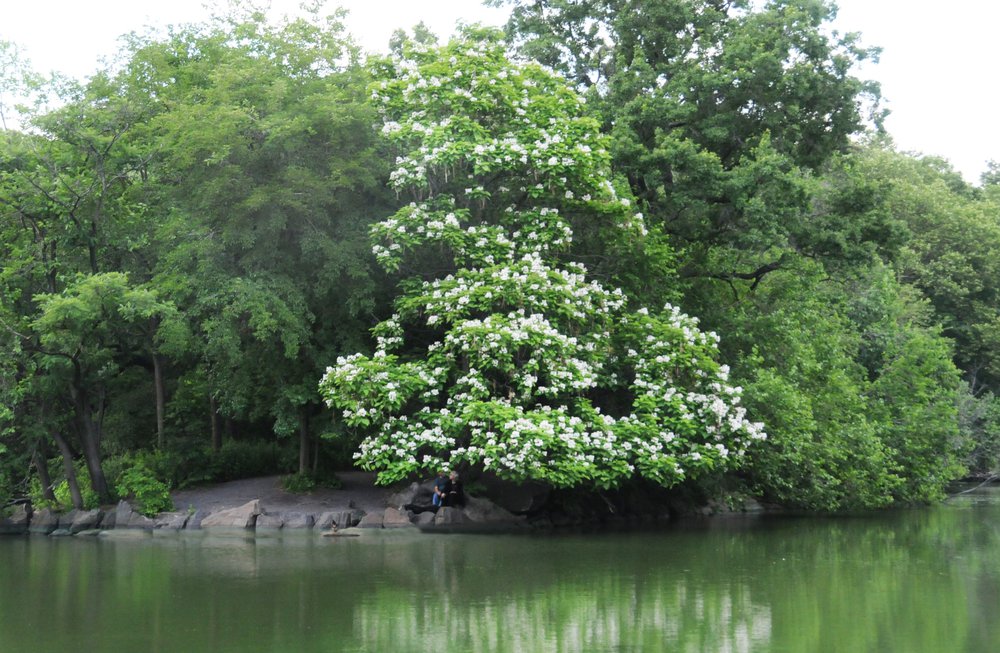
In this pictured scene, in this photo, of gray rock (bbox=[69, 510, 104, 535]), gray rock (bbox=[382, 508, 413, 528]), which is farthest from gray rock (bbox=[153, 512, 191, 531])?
gray rock (bbox=[382, 508, 413, 528])

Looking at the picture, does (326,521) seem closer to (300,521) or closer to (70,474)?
(300,521)

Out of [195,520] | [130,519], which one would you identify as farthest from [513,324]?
[130,519]

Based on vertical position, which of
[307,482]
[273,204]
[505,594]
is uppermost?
[273,204]

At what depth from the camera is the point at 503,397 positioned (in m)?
18.9

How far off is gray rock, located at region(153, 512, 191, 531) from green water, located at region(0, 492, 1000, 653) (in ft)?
5.07

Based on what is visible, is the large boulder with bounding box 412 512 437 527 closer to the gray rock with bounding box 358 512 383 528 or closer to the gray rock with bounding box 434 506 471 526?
the gray rock with bounding box 434 506 471 526

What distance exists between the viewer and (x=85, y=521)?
2120 cm

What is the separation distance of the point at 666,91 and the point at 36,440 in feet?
49.5

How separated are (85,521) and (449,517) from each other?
7422 mm

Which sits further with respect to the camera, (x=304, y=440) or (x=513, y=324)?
(x=304, y=440)

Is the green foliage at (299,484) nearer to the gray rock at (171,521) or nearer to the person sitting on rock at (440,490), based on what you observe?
the gray rock at (171,521)

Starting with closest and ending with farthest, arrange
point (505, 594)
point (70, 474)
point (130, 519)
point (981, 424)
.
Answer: point (505, 594) < point (130, 519) < point (70, 474) < point (981, 424)

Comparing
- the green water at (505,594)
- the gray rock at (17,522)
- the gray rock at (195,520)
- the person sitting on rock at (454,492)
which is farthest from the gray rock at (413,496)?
the gray rock at (17,522)

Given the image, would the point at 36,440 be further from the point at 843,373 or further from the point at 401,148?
the point at 843,373
